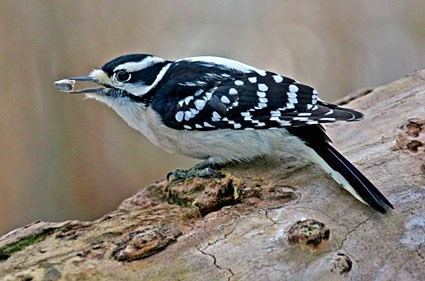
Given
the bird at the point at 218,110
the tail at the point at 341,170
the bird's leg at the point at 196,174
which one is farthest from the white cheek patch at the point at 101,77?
the tail at the point at 341,170

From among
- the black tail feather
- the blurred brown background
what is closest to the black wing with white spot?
the black tail feather

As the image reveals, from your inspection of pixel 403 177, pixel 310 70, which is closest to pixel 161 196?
pixel 403 177

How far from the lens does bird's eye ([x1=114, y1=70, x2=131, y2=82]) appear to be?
261 centimetres

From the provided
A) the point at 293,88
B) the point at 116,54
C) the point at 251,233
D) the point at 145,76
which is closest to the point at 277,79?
the point at 293,88

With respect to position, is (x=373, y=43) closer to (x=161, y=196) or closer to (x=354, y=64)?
(x=354, y=64)

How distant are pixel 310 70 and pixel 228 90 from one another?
2103mm

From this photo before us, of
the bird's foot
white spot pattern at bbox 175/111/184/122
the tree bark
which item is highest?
white spot pattern at bbox 175/111/184/122

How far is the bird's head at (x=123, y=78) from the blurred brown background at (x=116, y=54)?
1.37m

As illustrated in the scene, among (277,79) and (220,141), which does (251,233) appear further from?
(277,79)

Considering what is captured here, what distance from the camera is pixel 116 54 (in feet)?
13.6

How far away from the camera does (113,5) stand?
410 centimetres

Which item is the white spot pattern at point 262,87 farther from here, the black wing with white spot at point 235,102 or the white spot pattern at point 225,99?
the white spot pattern at point 225,99

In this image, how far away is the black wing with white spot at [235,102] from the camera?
2.45m

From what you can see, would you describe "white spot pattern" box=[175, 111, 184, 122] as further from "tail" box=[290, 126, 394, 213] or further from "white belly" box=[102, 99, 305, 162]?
"tail" box=[290, 126, 394, 213]
